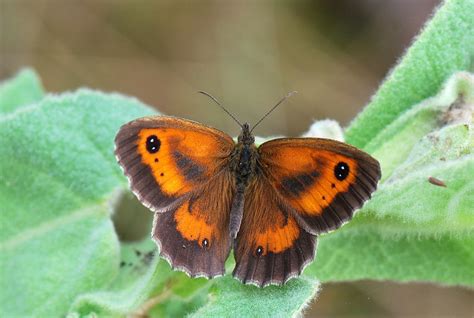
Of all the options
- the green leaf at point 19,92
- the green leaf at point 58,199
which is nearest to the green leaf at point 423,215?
the green leaf at point 58,199

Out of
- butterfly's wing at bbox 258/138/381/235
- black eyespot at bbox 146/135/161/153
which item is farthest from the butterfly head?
black eyespot at bbox 146/135/161/153

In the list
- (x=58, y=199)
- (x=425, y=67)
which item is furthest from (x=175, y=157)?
(x=425, y=67)

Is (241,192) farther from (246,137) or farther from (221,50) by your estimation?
(221,50)

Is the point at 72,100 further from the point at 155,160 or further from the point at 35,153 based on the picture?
the point at 155,160

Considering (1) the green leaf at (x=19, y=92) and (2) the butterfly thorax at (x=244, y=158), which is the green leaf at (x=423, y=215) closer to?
(2) the butterfly thorax at (x=244, y=158)

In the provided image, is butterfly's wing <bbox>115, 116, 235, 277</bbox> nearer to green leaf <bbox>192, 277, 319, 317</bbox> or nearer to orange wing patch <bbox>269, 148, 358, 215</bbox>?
green leaf <bbox>192, 277, 319, 317</bbox>

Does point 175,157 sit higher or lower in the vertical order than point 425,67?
higher
